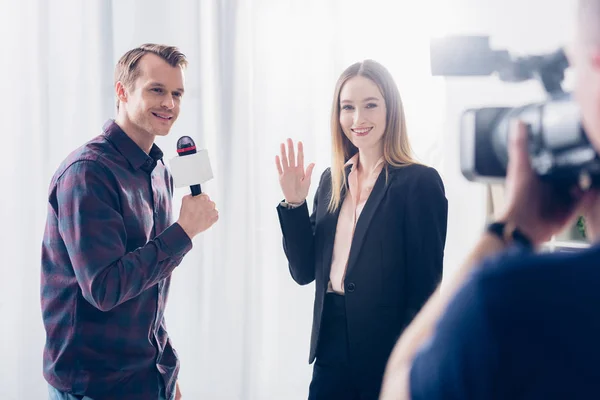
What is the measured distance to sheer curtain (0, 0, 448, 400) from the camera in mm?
2521

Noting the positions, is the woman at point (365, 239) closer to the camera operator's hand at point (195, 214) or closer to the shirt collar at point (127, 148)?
the camera operator's hand at point (195, 214)

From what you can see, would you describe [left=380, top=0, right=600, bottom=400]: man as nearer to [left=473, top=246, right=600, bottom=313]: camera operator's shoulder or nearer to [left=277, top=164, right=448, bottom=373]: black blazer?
[left=473, top=246, right=600, bottom=313]: camera operator's shoulder

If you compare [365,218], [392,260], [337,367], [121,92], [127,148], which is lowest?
[337,367]

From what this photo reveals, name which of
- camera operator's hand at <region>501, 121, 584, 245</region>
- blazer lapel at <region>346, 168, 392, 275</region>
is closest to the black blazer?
blazer lapel at <region>346, 168, 392, 275</region>

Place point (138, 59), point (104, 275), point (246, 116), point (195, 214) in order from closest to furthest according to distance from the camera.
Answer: point (104, 275) < point (195, 214) < point (138, 59) < point (246, 116)

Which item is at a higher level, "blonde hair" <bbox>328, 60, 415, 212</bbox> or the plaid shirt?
"blonde hair" <bbox>328, 60, 415, 212</bbox>

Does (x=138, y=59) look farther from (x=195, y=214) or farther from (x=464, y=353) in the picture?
(x=464, y=353)

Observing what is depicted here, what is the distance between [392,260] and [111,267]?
0.71m

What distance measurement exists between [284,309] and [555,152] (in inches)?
93.0

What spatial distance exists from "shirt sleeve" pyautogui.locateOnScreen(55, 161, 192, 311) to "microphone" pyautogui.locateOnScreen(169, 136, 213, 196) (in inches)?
6.3

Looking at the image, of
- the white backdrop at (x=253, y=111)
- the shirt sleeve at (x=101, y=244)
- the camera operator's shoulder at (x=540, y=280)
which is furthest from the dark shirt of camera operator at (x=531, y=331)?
the white backdrop at (x=253, y=111)

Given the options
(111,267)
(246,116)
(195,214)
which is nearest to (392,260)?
(195,214)

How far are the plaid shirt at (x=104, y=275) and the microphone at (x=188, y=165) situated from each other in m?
0.11

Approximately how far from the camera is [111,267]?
1398mm
